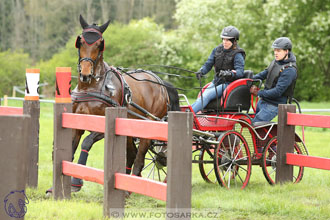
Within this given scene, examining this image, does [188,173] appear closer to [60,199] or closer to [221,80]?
[60,199]

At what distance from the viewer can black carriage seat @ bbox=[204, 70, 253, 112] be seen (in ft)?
25.9

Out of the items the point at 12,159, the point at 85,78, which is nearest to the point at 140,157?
the point at 85,78

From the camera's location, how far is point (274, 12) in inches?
1180

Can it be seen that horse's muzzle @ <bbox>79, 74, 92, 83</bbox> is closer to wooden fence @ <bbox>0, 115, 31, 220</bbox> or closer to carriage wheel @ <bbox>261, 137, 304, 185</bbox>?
carriage wheel @ <bbox>261, 137, 304, 185</bbox>

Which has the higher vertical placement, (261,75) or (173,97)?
(261,75)

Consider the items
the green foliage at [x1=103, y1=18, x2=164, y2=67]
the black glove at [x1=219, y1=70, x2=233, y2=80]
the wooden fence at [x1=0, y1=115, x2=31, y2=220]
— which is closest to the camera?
the wooden fence at [x1=0, y1=115, x2=31, y2=220]

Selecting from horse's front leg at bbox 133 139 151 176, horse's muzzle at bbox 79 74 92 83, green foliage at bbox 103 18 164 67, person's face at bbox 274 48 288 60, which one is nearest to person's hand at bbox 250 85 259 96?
person's face at bbox 274 48 288 60

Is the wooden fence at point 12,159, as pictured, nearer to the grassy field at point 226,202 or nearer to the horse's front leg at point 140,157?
the grassy field at point 226,202

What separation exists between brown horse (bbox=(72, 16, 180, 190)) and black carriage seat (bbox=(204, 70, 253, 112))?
971 mm

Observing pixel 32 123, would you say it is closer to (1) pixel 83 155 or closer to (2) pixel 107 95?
(1) pixel 83 155

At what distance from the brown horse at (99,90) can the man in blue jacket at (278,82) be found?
1.70m

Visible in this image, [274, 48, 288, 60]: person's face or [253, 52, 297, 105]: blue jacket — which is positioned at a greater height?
[274, 48, 288, 60]: person's face

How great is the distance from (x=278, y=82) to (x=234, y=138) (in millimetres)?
1148

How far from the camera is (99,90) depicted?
710cm
